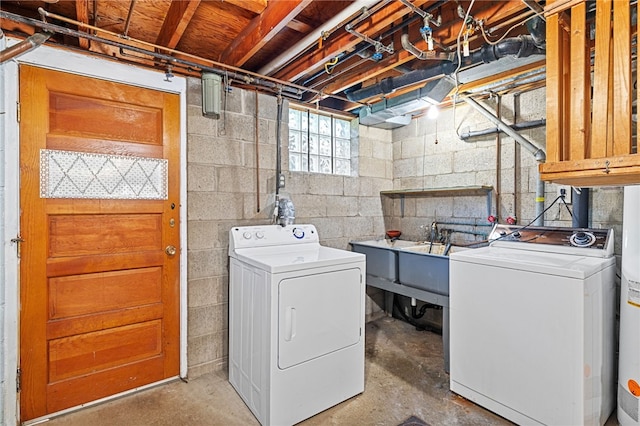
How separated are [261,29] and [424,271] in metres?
2.16

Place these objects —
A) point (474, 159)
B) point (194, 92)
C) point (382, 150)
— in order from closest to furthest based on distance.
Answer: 1. point (194, 92)
2. point (474, 159)
3. point (382, 150)

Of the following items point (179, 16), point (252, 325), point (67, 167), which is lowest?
point (252, 325)

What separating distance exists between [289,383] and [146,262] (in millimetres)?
1286

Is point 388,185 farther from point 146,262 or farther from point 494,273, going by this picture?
point 146,262

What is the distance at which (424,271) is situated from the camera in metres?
2.71

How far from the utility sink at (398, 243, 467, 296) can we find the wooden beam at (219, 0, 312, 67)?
77.1 inches

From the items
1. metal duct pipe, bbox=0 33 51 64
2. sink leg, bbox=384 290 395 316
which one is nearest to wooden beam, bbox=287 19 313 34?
metal duct pipe, bbox=0 33 51 64

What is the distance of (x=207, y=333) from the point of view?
8.23ft

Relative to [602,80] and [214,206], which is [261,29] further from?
[602,80]

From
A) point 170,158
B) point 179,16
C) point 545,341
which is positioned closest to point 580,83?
point 545,341

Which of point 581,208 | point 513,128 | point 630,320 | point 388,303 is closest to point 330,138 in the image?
point 513,128

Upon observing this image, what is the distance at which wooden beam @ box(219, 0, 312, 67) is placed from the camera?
170 centimetres

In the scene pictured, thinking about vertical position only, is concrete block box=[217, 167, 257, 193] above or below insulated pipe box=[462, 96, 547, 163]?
below

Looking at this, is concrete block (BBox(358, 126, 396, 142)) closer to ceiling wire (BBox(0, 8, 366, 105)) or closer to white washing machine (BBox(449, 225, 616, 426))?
ceiling wire (BBox(0, 8, 366, 105))
